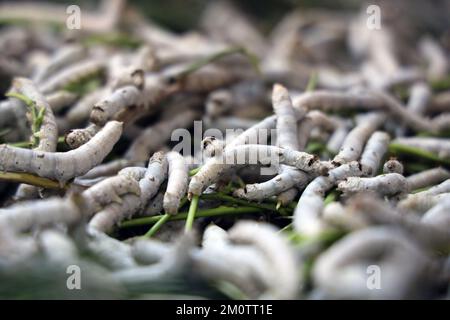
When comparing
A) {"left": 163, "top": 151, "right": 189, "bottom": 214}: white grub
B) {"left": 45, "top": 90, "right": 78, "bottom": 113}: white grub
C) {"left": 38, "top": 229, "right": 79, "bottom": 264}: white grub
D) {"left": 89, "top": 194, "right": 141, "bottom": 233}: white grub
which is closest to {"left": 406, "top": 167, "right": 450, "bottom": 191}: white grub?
{"left": 163, "top": 151, "right": 189, "bottom": 214}: white grub

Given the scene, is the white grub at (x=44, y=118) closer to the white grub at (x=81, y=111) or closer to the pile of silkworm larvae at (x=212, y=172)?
the pile of silkworm larvae at (x=212, y=172)

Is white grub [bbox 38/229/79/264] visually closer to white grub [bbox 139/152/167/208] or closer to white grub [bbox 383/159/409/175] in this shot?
white grub [bbox 139/152/167/208]

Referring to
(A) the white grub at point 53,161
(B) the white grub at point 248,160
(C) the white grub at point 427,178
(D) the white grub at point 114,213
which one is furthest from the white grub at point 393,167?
(A) the white grub at point 53,161

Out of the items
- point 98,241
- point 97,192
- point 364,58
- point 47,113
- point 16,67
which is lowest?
point 98,241

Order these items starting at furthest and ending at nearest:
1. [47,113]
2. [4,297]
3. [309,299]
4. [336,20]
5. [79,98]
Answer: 1. [336,20]
2. [79,98]
3. [47,113]
4. [4,297]
5. [309,299]

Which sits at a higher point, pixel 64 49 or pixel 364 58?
pixel 364 58

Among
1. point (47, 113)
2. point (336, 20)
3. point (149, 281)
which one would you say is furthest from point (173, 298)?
point (336, 20)

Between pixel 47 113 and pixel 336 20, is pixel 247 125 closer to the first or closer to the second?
pixel 47 113
